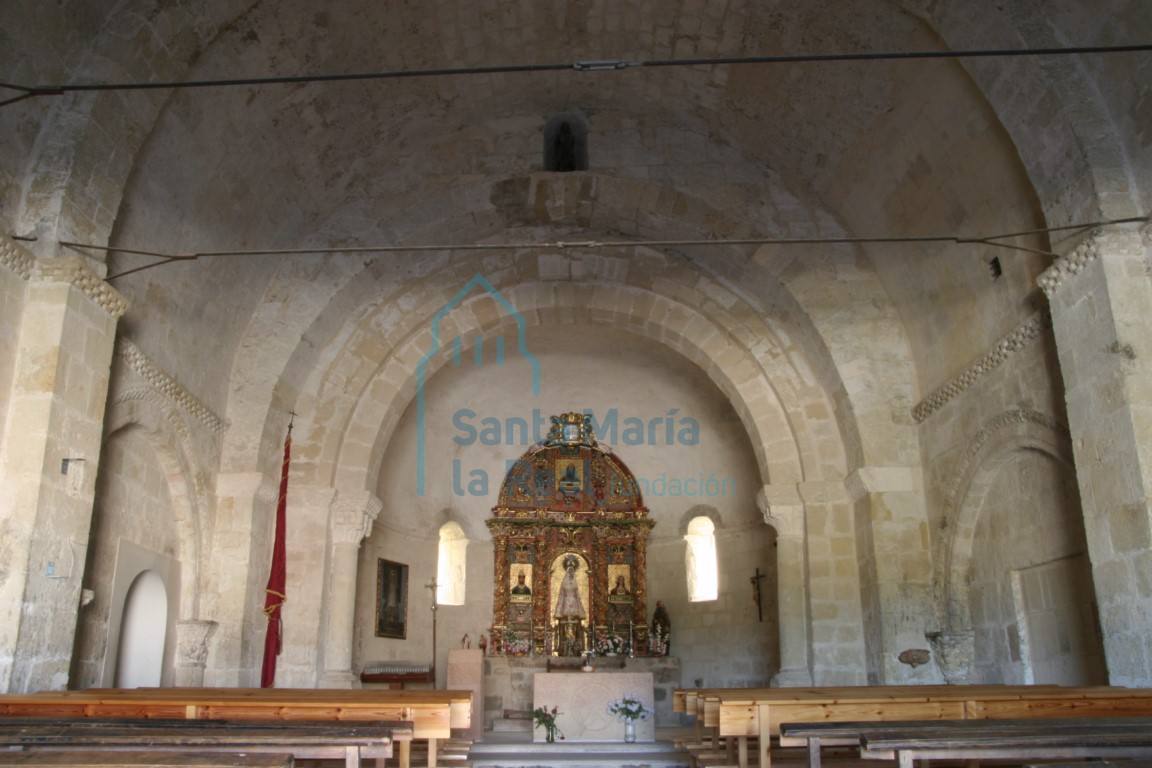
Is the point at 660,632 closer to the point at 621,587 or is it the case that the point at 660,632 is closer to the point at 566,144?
the point at 621,587

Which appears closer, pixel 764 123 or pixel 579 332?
pixel 764 123

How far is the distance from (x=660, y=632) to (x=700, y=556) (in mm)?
1565

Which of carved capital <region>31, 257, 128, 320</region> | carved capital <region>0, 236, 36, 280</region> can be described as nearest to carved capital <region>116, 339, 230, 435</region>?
carved capital <region>31, 257, 128, 320</region>

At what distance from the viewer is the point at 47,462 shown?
633cm

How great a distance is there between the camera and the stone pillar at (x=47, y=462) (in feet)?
19.9

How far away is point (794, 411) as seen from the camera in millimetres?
11516

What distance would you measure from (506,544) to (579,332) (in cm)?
361

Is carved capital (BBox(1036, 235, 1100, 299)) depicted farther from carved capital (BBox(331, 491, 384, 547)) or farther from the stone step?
carved capital (BBox(331, 491, 384, 547))

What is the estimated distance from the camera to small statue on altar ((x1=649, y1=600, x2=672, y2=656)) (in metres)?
14.8

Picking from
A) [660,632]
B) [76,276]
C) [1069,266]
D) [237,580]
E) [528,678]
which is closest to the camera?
[76,276]

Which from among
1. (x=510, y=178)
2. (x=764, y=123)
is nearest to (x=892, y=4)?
(x=764, y=123)

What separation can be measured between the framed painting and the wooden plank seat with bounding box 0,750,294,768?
32.6ft

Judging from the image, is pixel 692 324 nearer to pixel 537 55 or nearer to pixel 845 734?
pixel 537 55

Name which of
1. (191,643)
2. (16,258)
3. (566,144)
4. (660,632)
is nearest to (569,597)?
(660,632)
